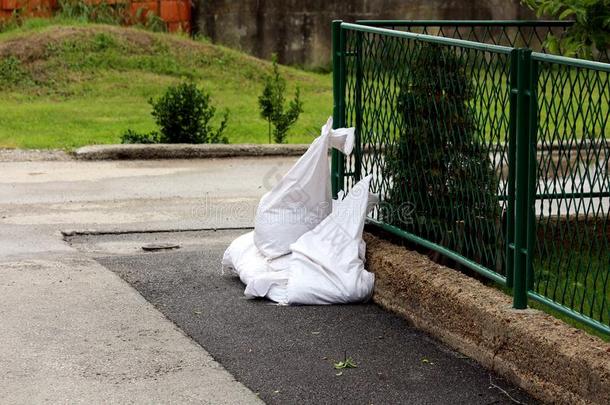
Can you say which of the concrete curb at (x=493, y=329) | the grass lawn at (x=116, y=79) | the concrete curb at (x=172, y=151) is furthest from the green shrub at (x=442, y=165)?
the grass lawn at (x=116, y=79)

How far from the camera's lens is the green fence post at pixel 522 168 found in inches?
211

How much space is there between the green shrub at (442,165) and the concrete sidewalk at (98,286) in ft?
4.67

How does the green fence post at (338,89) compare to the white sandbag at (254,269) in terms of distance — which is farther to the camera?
the green fence post at (338,89)

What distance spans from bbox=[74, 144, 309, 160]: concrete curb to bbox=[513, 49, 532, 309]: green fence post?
249 inches

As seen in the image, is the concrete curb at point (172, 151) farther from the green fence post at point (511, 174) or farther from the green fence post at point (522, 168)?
the green fence post at point (522, 168)

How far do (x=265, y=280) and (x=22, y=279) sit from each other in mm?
1489

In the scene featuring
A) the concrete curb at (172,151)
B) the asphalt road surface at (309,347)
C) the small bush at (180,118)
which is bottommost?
the asphalt road surface at (309,347)

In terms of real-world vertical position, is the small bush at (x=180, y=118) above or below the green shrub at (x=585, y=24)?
below

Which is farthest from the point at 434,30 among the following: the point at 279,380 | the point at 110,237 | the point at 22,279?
the point at 279,380

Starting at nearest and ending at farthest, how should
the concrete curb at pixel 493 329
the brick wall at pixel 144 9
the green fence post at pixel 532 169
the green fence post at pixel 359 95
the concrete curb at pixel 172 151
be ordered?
the concrete curb at pixel 493 329 → the green fence post at pixel 532 169 → the green fence post at pixel 359 95 → the concrete curb at pixel 172 151 → the brick wall at pixel 144 9

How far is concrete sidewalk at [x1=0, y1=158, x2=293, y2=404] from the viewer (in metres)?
5.31

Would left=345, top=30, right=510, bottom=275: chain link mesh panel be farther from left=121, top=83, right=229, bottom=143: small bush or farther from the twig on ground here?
left=121, top=83, right=229, bottom=143: small bush

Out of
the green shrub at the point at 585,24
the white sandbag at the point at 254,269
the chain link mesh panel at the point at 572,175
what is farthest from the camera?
the white sandbag at the point at 254,269

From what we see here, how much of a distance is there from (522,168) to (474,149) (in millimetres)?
699
